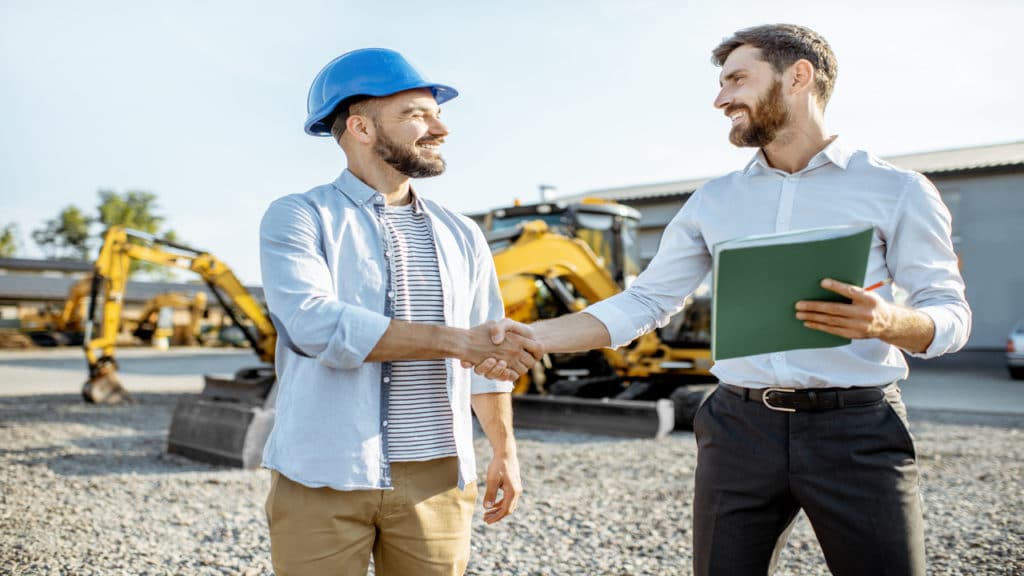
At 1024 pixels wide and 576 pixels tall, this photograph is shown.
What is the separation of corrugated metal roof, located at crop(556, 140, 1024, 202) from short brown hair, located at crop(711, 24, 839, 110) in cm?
1641

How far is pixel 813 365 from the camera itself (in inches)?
82.1

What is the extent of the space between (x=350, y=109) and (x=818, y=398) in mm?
1408

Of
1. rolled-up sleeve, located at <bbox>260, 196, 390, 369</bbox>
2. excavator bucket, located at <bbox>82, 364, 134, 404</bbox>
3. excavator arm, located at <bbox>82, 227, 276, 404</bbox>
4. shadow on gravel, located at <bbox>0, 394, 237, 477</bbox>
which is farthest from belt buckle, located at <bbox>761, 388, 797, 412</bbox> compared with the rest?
excavator bucket, located at <bbox>82, 364, 134, 404</bbox>

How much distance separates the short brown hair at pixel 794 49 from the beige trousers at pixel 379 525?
4.46ft

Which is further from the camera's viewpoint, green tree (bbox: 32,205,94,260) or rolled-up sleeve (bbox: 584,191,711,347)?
green tree (bbox: 32,205,94,260)

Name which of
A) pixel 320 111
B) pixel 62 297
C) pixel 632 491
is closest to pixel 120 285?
pixel 632 491

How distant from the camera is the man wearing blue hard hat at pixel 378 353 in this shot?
1.94m

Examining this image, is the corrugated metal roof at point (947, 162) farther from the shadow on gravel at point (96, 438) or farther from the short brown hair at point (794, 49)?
the short brown hair at point (794, 49)

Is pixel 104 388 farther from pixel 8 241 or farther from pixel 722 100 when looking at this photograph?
pixel 8 241

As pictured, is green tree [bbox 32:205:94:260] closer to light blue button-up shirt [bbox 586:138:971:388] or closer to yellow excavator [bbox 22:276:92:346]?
yellow excavator [bbox 22:276:92:346]

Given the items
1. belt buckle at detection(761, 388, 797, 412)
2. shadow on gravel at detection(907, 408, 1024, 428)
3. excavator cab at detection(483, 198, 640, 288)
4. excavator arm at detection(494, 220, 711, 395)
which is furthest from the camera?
excavator cab at detection(483, 198, 640, 288)

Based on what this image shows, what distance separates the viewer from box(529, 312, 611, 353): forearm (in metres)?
2.42

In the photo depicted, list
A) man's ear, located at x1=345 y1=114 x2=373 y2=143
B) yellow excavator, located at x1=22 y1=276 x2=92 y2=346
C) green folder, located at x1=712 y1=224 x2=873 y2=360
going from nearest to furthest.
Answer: green folder, located at x1=712 y1=224 x2=873 y2=360 < man's ear, located at x1=345 y1=114 x2=373 y2=143 < yellow excavator, located at x1=22 y1=276 x2=92 y2=346

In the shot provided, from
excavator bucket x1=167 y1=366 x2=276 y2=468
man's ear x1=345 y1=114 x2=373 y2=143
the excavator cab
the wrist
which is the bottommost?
excavator bucket x1=167 y1=366 x2=276 y2=468
